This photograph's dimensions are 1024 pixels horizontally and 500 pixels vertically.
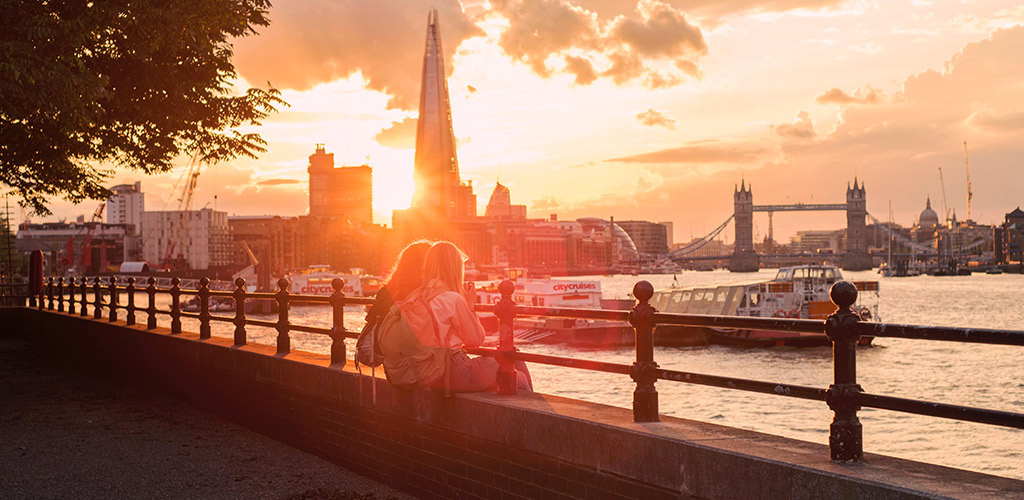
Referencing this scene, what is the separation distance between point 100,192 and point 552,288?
44646 millimetres

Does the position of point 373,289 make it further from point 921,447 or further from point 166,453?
point 166,453

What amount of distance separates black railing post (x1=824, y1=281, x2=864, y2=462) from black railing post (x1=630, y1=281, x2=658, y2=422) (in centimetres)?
143

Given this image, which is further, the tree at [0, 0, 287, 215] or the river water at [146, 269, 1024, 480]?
the river water at [146, 269, 1024, 480]

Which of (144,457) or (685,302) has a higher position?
(144,457)

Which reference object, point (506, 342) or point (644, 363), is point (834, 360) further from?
point (506, 342)

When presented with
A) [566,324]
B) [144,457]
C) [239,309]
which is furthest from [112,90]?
[566,324]

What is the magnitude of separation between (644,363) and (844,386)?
5.34ft

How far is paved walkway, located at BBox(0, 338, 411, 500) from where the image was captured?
9047 millimetres

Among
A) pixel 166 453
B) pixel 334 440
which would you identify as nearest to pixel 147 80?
pixel 166 453

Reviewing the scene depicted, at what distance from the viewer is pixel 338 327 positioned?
10.1 metres

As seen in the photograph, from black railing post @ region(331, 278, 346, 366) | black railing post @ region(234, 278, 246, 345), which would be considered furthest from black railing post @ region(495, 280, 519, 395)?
black railing post @ region(234, 278, 246, 345)

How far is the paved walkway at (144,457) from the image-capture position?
905 centimetres

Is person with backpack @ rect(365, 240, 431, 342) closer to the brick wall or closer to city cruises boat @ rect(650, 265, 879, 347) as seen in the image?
the brick wall

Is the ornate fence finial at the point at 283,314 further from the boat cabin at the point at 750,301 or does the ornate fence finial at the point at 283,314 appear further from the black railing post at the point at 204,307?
the boat cabin at the point at 750,301
